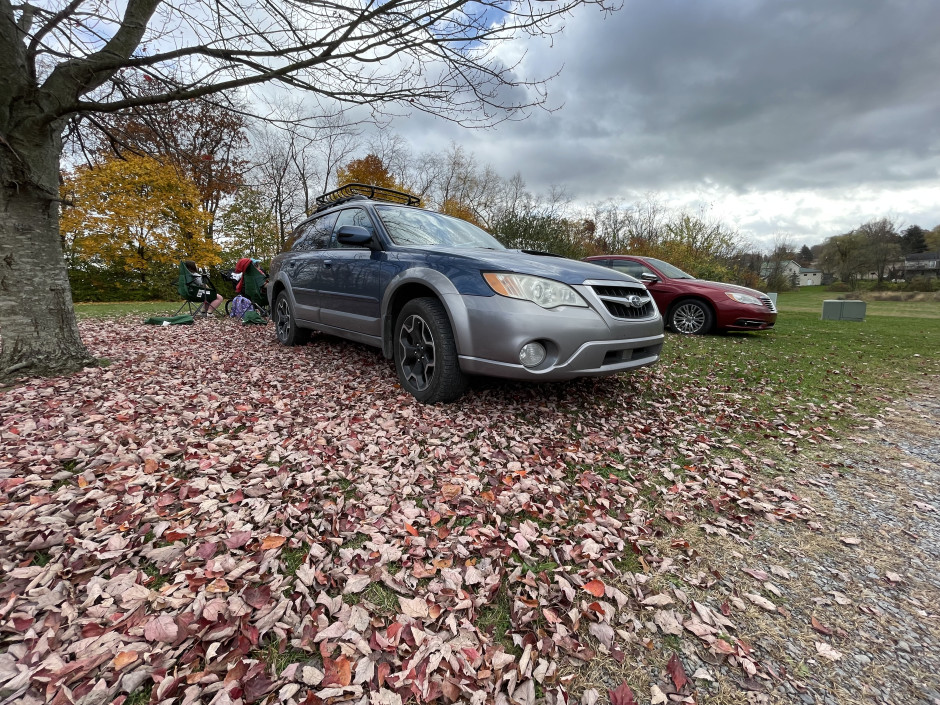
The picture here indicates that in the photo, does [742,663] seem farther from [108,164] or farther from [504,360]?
[108,164]

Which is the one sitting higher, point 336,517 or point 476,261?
point 476,261

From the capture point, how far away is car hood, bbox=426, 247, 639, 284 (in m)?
3.01

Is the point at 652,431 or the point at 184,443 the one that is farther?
the point at 652,431

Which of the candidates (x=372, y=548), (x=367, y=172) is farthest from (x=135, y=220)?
(x=372, y=548)

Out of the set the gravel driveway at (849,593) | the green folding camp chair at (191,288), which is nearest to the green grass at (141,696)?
the gravel driveway at (849,593)

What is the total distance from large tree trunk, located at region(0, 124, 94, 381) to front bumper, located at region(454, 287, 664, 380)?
12.7 feet

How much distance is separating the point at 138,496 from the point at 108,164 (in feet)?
69.3

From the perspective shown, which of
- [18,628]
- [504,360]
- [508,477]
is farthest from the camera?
[504,360]

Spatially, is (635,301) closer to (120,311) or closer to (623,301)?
(623,301)

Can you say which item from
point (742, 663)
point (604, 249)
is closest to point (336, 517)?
point (742, 663)

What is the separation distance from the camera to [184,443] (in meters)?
2.63

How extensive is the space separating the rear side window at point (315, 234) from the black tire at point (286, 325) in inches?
28.6

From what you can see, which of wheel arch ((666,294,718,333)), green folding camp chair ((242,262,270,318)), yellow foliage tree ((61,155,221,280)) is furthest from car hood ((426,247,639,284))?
yellow foliage tree ((61,155,221,280))

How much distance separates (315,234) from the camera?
209 inches
